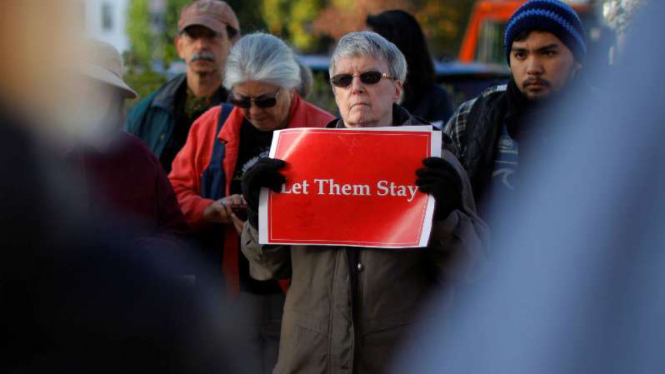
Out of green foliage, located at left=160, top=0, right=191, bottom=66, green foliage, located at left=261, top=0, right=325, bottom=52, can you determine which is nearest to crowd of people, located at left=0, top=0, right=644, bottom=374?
green foliage, located at left=160, top=0, right=191, bottom=66

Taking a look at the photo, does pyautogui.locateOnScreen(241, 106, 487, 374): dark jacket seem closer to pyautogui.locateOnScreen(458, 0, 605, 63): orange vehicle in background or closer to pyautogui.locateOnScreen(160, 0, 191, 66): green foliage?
pyautogui.locateOnScreen(458, 0, 605, 63): orange vehicle in background

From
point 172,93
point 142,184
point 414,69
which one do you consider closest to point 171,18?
point 172,93

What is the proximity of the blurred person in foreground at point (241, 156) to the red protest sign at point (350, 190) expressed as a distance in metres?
0.88

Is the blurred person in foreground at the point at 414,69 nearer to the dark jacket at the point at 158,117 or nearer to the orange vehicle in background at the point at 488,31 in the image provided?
the dark jacket at the point at 158,117

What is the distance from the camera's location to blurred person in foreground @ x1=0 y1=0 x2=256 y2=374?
1389 millimetres

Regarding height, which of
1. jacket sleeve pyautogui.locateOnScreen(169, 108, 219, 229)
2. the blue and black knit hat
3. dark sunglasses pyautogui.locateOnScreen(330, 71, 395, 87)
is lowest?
jacket sleeve pyautogui.locateOnScreen(169, 108, 219, 229)

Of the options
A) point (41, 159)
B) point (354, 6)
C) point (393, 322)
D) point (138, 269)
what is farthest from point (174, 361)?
point (354, 6)

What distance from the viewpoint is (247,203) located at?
3.09 m

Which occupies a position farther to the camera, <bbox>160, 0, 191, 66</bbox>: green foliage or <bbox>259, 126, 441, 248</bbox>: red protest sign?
<bbox>160, 0, 191, 66</bbox>: green foliage

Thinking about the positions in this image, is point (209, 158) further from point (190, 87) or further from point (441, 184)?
point (441, 184)

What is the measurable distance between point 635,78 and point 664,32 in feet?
0.58

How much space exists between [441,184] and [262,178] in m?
0.56

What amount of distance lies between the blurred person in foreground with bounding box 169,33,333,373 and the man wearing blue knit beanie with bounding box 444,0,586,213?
2.96 feet

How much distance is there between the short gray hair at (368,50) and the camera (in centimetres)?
312
